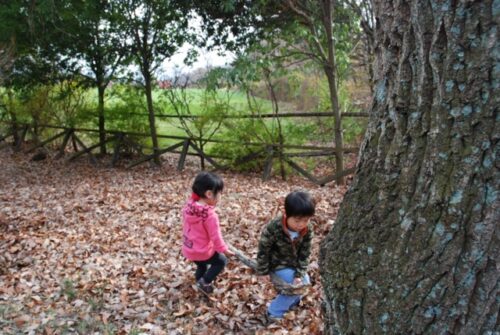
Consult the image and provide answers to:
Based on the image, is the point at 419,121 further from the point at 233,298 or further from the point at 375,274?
the point at 233,298

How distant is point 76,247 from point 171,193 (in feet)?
9.58

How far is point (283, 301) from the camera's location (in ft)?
11.1

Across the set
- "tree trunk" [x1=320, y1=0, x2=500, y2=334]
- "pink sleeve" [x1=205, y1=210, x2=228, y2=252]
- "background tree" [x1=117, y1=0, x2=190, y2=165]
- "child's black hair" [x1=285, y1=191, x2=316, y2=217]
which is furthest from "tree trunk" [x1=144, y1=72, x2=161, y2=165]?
"tree trunk" [x1=320, y1=0, x2=500, y2=334]

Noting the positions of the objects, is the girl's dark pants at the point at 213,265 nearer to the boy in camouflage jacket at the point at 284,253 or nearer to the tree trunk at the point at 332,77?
the boy in camouflage jacket at the point at 284,253

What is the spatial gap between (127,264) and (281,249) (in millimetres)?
2224

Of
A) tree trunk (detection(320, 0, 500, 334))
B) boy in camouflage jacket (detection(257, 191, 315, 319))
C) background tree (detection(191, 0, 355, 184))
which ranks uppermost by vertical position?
background tree (detection(191, 0, 355, 184))

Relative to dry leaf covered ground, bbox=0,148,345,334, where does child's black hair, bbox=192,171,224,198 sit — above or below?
above

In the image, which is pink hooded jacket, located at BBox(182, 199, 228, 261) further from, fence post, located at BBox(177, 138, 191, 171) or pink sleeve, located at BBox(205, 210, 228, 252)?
fence post, located at BBox(177, 138, 191, 171)

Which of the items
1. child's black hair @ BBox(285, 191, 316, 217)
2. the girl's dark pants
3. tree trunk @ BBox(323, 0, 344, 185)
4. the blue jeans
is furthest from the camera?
tree trunk @ BBox(323, 0, 344, 185)

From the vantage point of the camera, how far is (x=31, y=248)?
545 cm

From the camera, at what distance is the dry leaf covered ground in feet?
11.7

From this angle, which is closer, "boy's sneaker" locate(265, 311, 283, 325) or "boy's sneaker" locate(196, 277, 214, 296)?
"boy's sneaker" locate(265, 311, 283, 325)

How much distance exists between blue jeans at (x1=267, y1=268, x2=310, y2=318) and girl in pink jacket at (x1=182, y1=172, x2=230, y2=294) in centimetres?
56

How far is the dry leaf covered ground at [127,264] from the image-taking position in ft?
11.7
